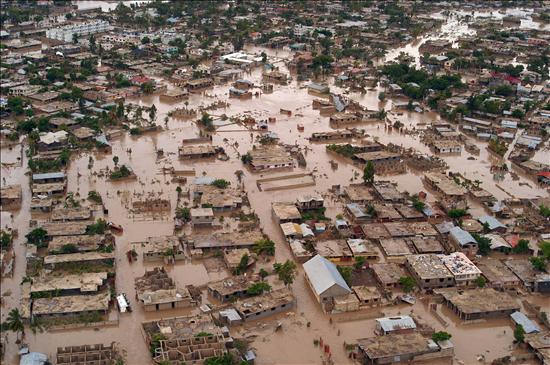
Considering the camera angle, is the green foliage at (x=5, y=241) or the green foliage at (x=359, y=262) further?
the green foliage at (x=5, y=241)

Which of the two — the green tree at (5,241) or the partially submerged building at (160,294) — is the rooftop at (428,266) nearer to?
the partially submerged building at (160,294)

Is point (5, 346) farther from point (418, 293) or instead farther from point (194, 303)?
point (418, 293)

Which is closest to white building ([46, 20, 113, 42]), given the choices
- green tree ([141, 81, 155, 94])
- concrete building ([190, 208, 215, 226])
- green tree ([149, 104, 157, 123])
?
green tree ([141, 81, 155, 94])

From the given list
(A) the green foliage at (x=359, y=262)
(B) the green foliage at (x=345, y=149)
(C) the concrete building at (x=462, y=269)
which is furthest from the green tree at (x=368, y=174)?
(C) the concrete building at (x=462, y=269)

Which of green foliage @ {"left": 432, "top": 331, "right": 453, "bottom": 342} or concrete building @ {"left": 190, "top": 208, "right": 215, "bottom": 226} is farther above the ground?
concrete building @ {"left": 190, "top": 208, "right": 215, "bottom": 226}

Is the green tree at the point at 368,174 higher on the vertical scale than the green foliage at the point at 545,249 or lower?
higher

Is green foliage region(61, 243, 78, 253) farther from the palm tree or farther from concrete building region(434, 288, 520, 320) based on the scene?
concrete building region(434, 288, 520, 320)

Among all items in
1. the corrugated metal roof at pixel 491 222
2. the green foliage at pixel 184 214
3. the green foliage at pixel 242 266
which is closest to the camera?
the green foliage at pixel 242 266
